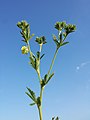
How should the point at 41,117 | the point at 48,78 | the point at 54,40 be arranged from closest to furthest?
the point at 41,117, the point at 48,78, the point at 54,40

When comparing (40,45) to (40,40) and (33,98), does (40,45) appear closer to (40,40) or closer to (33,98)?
(40,40)

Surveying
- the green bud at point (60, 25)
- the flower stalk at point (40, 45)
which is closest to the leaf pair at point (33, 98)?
the flower stalk at point (40, 45)

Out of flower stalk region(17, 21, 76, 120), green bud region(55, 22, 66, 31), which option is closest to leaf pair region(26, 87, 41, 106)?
flower stalk region(17, 21, 76, 120)

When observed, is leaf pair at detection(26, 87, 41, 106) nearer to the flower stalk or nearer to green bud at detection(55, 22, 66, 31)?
the flower stalk

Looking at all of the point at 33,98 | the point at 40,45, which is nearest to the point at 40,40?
the point at 40,45

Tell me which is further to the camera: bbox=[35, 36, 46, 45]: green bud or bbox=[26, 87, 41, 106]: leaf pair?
bbox=[35, 36, 46, 45]: green bud

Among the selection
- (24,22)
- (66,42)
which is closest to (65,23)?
(66,42)

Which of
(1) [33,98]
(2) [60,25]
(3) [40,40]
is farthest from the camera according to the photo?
(2) [60,25]

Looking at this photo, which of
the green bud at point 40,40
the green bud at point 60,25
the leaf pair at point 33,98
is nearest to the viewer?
the leaf pair at point 33,98

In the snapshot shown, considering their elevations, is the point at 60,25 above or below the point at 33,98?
above

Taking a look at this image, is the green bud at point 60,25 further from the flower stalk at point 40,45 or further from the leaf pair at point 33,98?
the leaf pair at point 33,98

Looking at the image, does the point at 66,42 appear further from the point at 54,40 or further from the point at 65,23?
the point at 65,23
